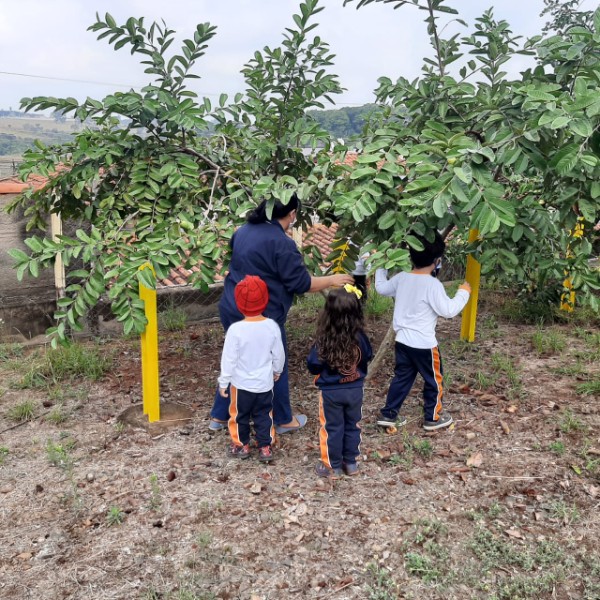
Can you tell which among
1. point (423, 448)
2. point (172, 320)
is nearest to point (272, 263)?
point (423, 448)

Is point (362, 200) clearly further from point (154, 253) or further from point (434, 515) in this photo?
point (434, 515)

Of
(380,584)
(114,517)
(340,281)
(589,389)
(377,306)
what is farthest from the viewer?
(377,306)

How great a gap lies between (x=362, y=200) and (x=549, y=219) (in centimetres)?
135

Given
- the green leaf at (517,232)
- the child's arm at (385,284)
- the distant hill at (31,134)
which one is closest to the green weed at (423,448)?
the child's arm at (385,284)

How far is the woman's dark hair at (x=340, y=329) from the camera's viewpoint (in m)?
3.36

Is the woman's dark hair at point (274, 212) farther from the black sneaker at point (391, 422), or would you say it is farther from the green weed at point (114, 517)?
the green weed at point (114, 517)

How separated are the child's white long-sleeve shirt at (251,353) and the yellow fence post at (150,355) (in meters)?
0.72

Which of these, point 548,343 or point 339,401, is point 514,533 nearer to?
point 339,401

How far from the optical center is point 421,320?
3961mm

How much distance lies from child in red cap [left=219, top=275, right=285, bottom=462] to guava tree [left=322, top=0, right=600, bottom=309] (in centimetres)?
73

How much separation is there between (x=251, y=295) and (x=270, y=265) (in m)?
0.28

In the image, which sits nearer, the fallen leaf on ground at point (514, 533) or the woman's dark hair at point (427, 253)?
the fallen leaf on ground at point (514, 533)

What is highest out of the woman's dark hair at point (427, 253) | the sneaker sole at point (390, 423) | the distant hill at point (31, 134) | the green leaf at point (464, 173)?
the distant hill at point (31, 134)

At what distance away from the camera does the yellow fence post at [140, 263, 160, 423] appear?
407cm
